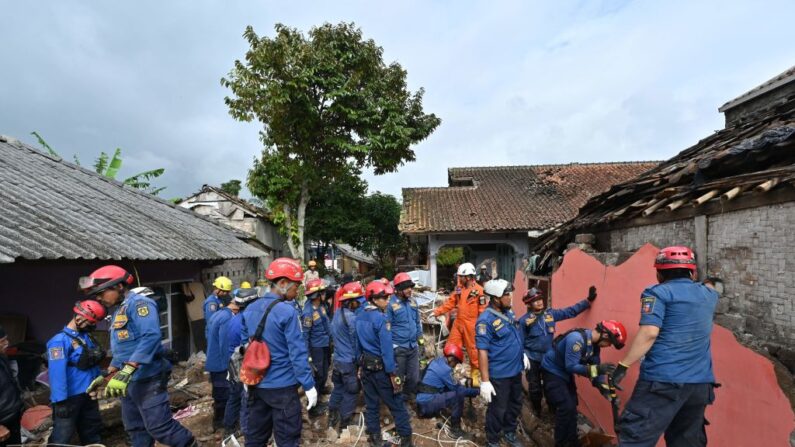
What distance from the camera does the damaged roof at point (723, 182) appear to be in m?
2.88

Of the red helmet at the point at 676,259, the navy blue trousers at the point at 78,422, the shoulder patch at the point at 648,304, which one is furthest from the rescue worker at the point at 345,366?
the red helmet at the point at 676,259

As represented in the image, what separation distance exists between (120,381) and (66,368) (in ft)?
2.22

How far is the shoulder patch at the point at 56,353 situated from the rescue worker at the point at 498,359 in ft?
13.2

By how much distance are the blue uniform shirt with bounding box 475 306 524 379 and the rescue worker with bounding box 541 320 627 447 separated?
0.45 metres

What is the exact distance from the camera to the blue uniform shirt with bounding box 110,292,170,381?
11.9 ft

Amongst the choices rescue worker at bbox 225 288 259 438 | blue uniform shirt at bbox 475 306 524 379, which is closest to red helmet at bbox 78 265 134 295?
rescue worker at bbox 225 288 259 438

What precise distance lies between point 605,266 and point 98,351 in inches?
213

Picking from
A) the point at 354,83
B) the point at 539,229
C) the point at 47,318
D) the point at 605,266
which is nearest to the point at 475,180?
the point at 539,229

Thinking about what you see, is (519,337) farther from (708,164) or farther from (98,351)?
(98,351)

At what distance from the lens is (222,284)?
19.2ft

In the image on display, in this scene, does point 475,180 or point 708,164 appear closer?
point 708,164

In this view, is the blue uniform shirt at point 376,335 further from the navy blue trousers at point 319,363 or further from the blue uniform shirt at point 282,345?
the navy blue trousers at point 319,363

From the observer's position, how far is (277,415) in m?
3.42

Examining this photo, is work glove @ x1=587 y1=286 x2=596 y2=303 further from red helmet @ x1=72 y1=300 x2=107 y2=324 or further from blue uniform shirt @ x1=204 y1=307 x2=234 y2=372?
red helmet @ x1=72 y1=300 x2=107 y2=324
